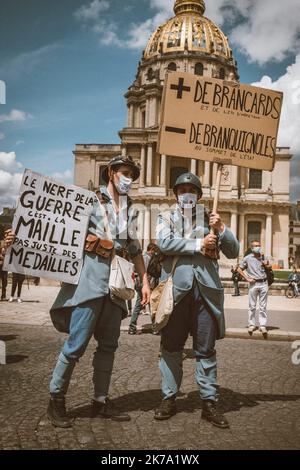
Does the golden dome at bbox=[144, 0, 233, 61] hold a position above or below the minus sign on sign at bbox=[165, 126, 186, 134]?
above

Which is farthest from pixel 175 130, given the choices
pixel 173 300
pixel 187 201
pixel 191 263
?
pixel 173 300

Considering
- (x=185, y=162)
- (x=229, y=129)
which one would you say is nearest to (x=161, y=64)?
(x=185, y=162)

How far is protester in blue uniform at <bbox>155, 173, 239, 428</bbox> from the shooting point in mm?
3613

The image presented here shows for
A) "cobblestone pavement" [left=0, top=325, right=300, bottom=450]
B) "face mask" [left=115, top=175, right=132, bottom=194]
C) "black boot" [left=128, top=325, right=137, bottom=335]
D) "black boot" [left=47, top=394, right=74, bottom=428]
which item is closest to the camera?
"cobblestone pavement" [left=0, top=325, right=300, bottom=450]

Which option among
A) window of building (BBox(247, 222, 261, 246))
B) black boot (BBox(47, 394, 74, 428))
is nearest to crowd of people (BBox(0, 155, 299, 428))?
black boot (BBox(47, 394, 74, 428))

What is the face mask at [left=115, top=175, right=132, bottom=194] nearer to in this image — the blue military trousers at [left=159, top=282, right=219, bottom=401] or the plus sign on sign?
the plus sign on sign

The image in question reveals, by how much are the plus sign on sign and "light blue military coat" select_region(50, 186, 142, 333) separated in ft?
2.68

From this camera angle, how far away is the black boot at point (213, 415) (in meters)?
3.39

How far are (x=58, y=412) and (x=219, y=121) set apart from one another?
2.89 metres

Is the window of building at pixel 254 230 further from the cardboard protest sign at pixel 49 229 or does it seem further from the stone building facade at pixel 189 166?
the cardboard protest sign at pixel 49 229

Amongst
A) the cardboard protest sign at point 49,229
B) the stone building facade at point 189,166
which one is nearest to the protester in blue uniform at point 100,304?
the cardboard protest sign at point 49,229

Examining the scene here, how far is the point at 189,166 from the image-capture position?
49.9m
